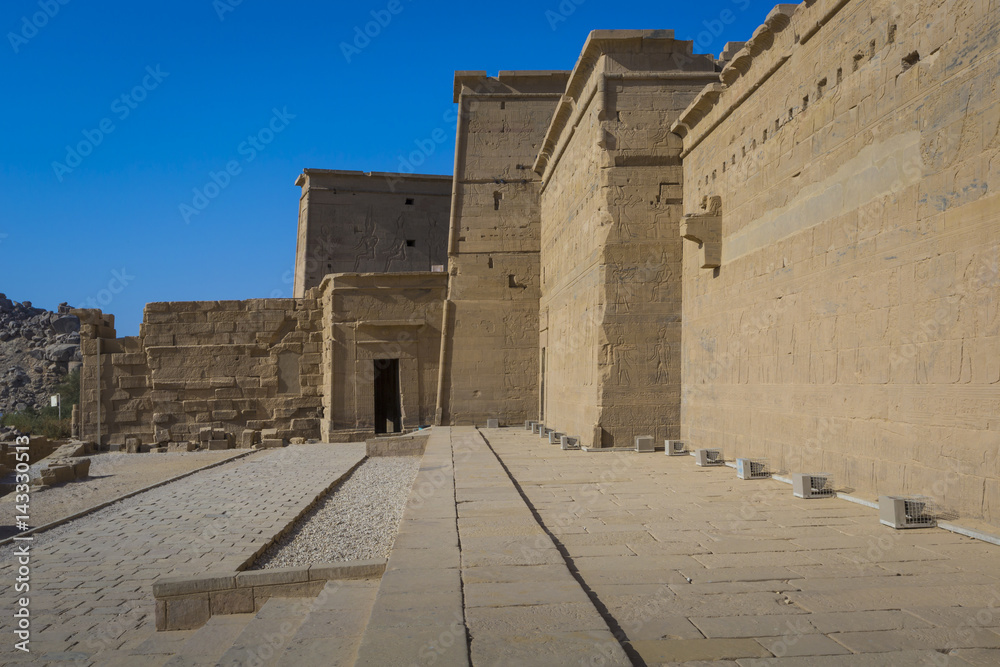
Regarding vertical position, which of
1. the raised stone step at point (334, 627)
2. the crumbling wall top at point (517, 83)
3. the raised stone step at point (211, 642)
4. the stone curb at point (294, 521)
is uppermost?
the crumbling wall top at point (517, 83)

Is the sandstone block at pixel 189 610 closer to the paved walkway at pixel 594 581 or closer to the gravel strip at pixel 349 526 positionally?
the paved walkway at pixel 594 581

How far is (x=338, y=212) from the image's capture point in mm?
24438

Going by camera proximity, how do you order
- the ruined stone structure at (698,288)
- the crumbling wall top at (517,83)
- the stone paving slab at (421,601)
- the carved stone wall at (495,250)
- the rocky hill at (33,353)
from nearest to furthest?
1. the stone paving slab at (421,601)
2. the ruined stone structure at (698,288)
3. the carved stone wall at (495,250)
4. the crumbling wall top at (517,83)
5. the rocky hill at (33,353)

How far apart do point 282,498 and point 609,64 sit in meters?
7.77

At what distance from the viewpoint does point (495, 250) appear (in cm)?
1709

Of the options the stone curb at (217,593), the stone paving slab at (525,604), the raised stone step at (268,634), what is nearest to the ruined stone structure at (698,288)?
the stone paving slab at (525,604)

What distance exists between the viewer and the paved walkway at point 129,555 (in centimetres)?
450

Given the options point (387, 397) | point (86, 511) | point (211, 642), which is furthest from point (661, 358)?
point (387, 397)

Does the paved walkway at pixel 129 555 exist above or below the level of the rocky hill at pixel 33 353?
below

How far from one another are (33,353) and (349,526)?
140 ft

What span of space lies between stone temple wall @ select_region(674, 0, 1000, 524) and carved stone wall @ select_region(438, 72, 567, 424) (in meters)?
8.13

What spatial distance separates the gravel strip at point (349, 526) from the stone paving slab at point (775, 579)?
1.49 m

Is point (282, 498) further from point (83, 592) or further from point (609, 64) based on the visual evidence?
point (609, 64)

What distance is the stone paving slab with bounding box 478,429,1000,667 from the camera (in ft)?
8.74
